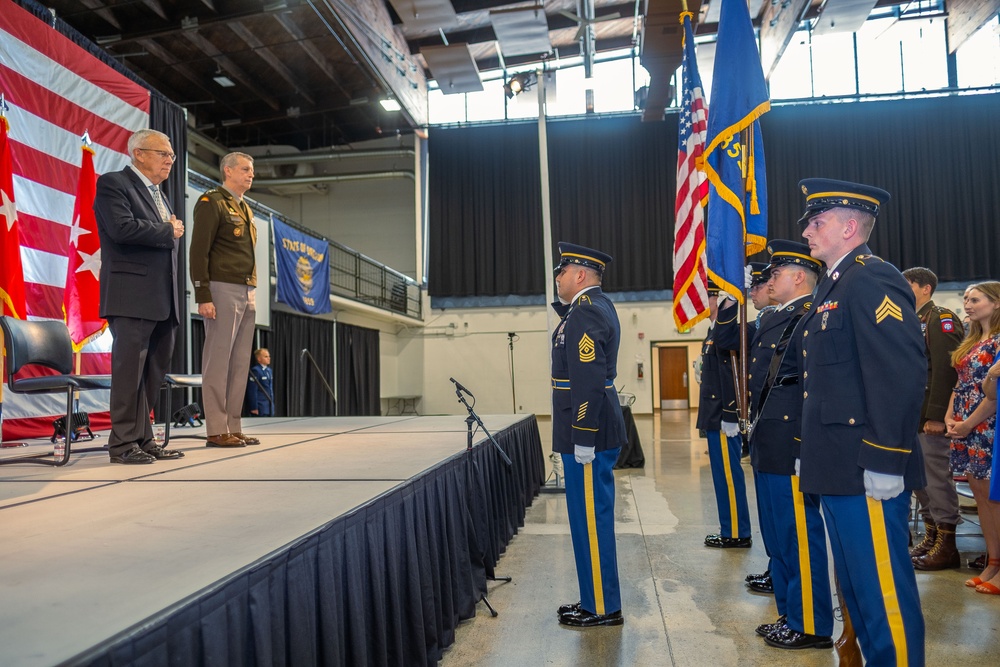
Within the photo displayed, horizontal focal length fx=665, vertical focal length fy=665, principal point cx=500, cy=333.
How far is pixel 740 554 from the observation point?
10.5 feet

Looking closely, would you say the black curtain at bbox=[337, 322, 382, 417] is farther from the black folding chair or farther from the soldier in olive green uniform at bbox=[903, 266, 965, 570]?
the soldier in olive green uniform at bbox=[903, 266, 965, 570]

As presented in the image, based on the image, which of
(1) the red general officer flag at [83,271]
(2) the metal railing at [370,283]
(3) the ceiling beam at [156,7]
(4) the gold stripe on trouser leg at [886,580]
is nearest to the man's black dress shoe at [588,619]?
(4) the gold stripe on trouser leg at [886,580]

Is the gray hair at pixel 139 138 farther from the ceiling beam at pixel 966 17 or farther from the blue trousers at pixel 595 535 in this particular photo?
the ceiling beam at pixel 966 17

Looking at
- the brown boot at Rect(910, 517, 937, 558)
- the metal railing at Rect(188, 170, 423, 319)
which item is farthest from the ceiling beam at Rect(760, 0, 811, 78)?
the brown boot at Rect(910, 517, 937, 558)

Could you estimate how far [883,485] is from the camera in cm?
145

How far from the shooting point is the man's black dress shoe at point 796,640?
2049 mm

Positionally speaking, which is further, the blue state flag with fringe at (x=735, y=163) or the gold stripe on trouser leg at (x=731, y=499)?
the gold stripe on trouser leg at (x=731, y=499)

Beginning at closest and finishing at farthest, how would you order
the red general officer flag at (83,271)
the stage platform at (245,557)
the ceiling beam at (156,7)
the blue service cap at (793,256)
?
the stage platform at (245,557)
the blue service cap at (793,256)
the red general officer flag at (83,271)
the ceiling beam at (156,7)

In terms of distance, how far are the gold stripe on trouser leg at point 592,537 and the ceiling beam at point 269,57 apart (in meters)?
9.42

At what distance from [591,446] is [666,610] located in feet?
2.48

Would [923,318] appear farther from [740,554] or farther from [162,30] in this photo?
[162,30]

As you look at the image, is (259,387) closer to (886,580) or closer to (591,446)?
(591,446)

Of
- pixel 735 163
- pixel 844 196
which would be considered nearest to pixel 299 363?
pixel 735 163

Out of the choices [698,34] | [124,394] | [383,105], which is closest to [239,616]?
[124,394]
